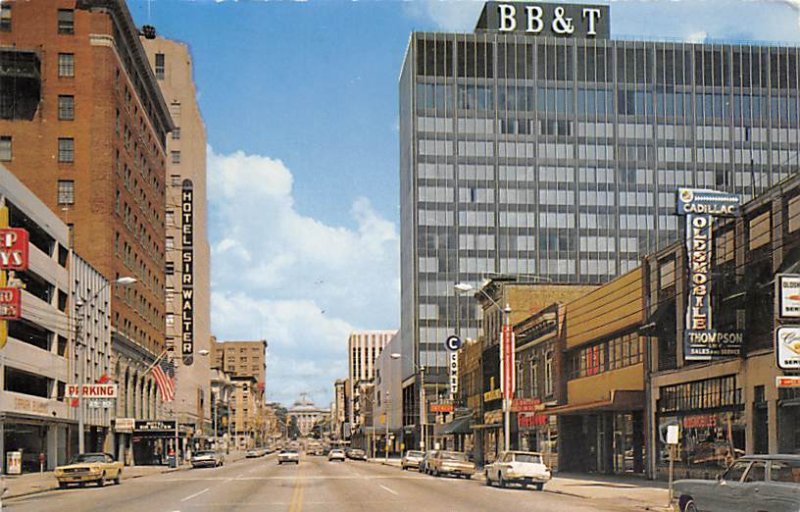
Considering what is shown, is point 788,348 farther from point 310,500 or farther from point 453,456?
point 453,456

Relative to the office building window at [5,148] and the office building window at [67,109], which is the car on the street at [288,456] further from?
the office building window at [67,109]

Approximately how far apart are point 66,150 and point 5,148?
455 centimetres

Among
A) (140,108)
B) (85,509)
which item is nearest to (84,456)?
(85,509)

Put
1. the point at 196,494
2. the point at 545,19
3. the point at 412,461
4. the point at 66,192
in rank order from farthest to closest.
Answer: the point at 545,19 → the point at 66,192 → the point at 412,461 → the point at 196,494

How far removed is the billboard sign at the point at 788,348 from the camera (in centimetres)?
2875

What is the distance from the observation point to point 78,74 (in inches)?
3189

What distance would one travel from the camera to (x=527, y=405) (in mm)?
63188

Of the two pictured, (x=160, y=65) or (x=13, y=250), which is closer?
(x=13, y=250)

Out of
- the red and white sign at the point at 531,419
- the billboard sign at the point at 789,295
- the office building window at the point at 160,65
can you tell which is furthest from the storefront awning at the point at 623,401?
the office building window at the point at 160,65

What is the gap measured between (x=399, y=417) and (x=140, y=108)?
66.1 metres

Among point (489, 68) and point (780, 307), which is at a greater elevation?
point (489, 68)

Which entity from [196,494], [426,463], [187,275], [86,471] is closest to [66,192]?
[426,463]

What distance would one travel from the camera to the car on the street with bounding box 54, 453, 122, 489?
4312 centimetres

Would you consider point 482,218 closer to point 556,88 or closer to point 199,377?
point 556,88
